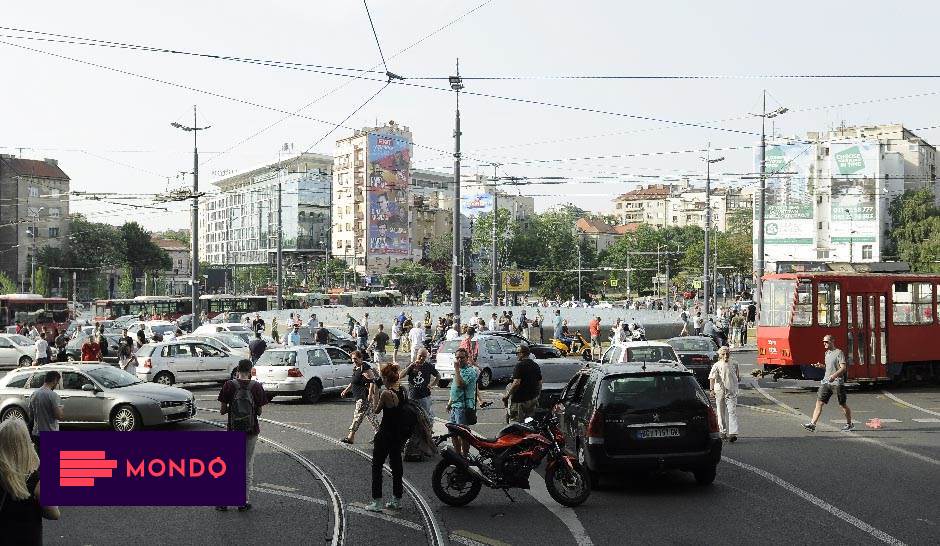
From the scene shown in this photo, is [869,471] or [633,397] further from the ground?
[633,397]

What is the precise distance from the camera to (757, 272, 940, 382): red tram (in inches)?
950

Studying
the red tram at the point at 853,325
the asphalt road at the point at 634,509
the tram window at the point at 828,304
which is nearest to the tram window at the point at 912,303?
the red tram at the point at 853,325

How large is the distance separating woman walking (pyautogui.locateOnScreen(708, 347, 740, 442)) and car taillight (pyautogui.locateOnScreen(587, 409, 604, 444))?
189 inches

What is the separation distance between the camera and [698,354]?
24625 millimetres

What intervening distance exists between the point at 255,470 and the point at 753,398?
1405 cm

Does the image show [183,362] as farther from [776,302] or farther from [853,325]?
[853,325]

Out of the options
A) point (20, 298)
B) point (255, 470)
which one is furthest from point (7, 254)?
point (255, 470)

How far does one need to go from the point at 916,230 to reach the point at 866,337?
72.8 meters

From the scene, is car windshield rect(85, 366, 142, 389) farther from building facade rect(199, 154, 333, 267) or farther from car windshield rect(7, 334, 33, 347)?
building facade rect(199, 154, 333, 267)

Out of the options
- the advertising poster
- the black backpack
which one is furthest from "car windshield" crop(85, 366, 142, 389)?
the advertising poster

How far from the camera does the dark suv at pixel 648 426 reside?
11.0 metres

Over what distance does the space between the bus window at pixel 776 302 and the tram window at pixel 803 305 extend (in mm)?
154

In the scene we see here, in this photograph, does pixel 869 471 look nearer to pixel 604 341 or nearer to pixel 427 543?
pixel 427 543

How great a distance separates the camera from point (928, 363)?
A: 25547mm
